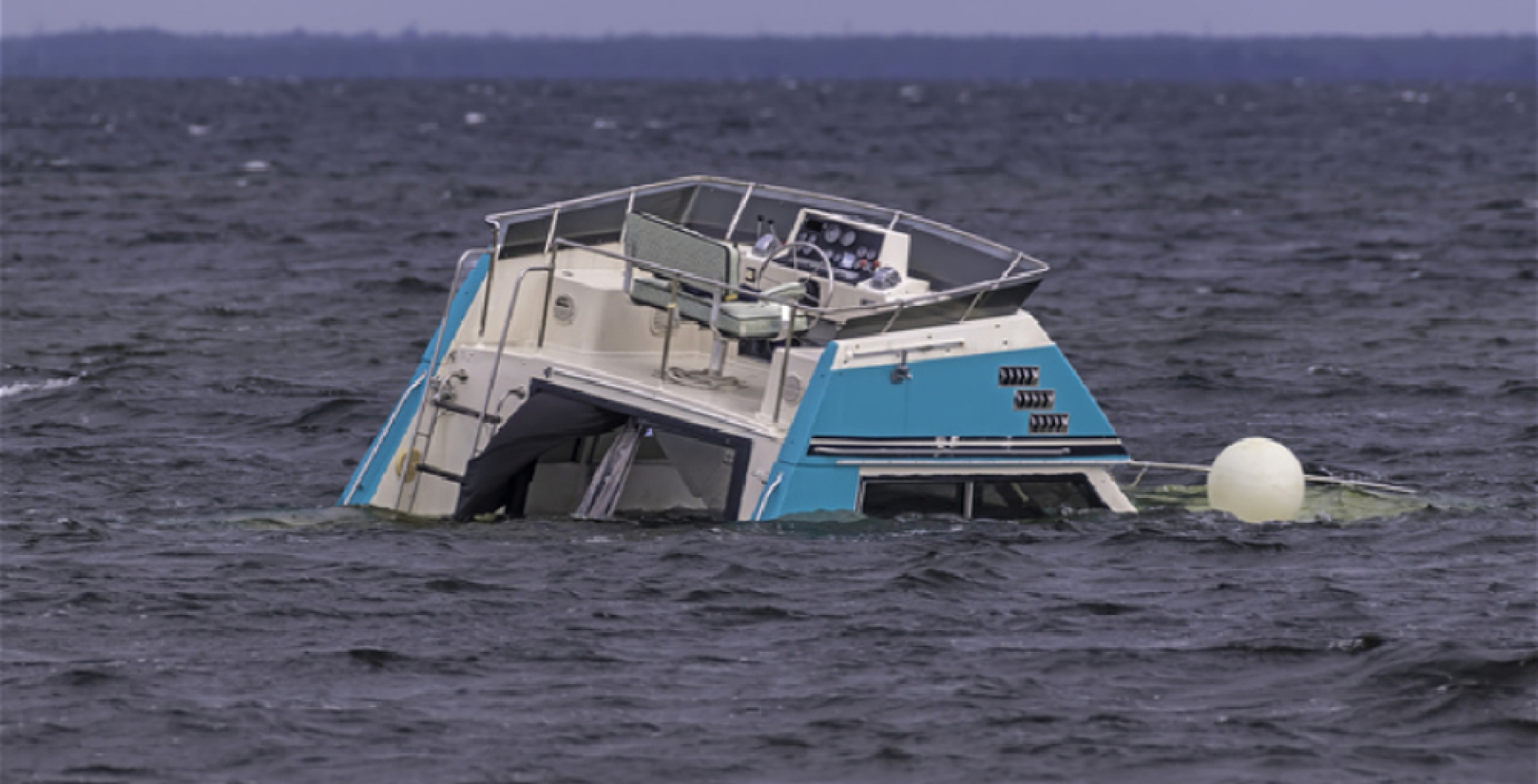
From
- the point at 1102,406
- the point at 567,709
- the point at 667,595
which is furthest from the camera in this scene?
the point at 1102,406

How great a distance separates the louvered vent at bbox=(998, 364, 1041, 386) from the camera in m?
14.1

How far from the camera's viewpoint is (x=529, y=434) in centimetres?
1380

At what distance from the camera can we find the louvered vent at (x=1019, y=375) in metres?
14.1

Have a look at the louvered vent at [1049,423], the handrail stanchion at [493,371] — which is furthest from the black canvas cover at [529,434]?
the louvered vent at [1049,423]

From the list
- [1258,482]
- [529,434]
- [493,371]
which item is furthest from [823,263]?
[1258,482]

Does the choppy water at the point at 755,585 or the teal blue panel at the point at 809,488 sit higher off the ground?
the teal blue panel at the point at 809,488

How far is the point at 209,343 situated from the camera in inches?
990

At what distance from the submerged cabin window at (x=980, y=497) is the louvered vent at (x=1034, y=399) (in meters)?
0.51

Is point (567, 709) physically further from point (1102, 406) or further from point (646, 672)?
point (1102, 406)

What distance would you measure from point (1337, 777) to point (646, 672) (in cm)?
357

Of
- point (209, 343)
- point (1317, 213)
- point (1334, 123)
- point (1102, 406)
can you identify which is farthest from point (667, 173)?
point (1334, 123)

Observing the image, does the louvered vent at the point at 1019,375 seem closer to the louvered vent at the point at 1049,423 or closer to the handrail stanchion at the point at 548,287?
the louvered vent at the point at 1049,423

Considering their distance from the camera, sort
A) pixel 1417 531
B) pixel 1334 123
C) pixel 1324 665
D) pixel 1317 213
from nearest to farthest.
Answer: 1. pixel 1324 665
2. pixel 1417 531
3. pixel 1317 213
4. pixel 1334 123

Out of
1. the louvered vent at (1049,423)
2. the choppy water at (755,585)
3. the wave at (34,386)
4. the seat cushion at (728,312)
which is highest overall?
the seat cushion at (728,312)
